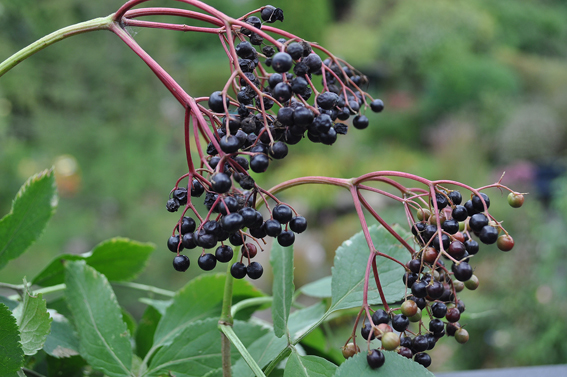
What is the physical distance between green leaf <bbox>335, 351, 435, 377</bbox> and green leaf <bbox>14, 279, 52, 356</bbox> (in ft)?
0.82

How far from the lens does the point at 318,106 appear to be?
39cm

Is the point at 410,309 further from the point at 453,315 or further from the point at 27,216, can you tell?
the point at 27,216

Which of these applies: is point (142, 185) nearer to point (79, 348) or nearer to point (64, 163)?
point (64, 163)

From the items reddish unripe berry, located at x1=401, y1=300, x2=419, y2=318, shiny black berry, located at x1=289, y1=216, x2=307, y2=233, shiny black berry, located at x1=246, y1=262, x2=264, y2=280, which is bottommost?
reddish unripe berry, located at x1=401, y1=300, x2=419, y2=318

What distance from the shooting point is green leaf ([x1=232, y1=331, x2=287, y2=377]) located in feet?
1.45

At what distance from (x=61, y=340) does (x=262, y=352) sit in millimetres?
215

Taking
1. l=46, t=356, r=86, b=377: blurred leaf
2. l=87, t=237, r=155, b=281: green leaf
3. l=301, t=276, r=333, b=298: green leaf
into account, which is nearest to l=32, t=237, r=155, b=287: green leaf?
l=87, t=237, r=155, b=281: green leaf

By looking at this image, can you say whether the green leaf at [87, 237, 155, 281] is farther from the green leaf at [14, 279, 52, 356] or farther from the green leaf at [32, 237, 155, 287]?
the green leaf at [14, 279, 52, 356]

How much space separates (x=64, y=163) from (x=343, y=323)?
2.80 m

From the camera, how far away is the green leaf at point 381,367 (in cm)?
34

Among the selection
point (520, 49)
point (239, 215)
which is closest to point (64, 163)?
point (239, 215)

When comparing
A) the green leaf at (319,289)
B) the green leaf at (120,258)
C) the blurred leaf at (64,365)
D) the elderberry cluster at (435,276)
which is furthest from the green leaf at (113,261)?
the elderberry cluster at (435,276)

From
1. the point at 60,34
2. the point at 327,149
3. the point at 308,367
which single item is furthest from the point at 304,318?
the point at 327,149

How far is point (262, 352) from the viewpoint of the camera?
484mm
